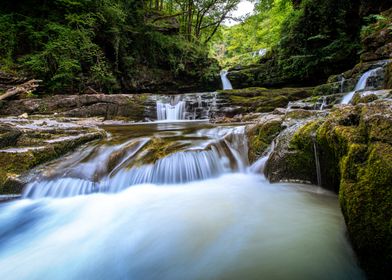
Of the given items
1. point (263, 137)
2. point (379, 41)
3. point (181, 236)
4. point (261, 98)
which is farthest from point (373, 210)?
point (379, 41)

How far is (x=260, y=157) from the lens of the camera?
13.5ft

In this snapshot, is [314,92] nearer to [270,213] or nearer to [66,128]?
[270,213]

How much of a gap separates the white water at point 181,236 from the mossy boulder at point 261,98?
22.8 ft

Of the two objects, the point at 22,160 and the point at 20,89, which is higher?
the point at 20,89

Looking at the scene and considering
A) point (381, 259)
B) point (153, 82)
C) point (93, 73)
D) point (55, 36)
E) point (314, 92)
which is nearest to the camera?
point (381, 259)

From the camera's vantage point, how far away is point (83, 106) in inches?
380

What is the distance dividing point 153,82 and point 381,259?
14.0m

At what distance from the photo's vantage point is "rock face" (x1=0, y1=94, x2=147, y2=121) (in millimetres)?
8848

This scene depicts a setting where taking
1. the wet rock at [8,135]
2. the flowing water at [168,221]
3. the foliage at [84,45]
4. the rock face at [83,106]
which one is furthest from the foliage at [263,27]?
the wet rock at [8,135]

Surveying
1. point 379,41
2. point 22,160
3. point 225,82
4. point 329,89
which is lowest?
point 22,160

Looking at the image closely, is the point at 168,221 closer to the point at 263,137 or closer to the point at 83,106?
the point at 263,137

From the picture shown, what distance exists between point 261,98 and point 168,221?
8608mm

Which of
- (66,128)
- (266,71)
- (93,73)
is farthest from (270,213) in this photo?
(266,71)

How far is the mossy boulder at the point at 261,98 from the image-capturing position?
32.5 feet
